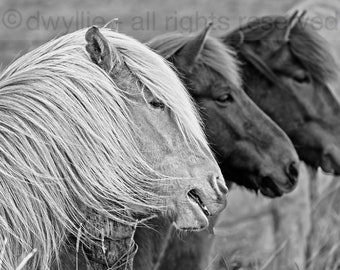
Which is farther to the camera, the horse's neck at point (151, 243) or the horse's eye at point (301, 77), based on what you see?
the horse's eye at point (301, 77)

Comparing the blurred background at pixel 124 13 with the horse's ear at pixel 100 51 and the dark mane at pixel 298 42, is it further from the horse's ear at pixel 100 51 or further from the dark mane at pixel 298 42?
the horse's ear at pixel 100 51

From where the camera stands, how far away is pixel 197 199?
3.11 m

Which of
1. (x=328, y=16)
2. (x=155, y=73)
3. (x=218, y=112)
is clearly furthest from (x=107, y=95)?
(x=328, y=16)

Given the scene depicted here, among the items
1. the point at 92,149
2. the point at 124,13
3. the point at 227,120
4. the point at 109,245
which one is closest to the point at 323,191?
the point at 227,120

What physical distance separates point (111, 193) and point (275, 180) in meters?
1.77

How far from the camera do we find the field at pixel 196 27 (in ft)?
21.7

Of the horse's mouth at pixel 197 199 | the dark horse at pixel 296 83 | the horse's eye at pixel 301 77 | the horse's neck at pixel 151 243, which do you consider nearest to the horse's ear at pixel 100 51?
the horse's mouth at pixel 197 199

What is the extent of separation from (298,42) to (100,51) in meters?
2.34

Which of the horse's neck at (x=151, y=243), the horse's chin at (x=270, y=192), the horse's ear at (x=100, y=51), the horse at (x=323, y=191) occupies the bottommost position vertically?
the horse at (x=323, y=191)

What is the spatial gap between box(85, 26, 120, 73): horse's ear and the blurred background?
21.7ft

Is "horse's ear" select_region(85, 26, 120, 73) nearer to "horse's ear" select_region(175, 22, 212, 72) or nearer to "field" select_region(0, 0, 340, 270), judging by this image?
"horse's ear" select_region(175, 22, 212, 72)

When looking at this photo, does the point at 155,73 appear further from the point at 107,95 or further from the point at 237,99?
the point at 237,99

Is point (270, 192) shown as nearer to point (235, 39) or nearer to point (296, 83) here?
point (296, 83)

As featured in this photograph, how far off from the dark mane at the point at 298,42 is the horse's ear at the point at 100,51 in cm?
207
